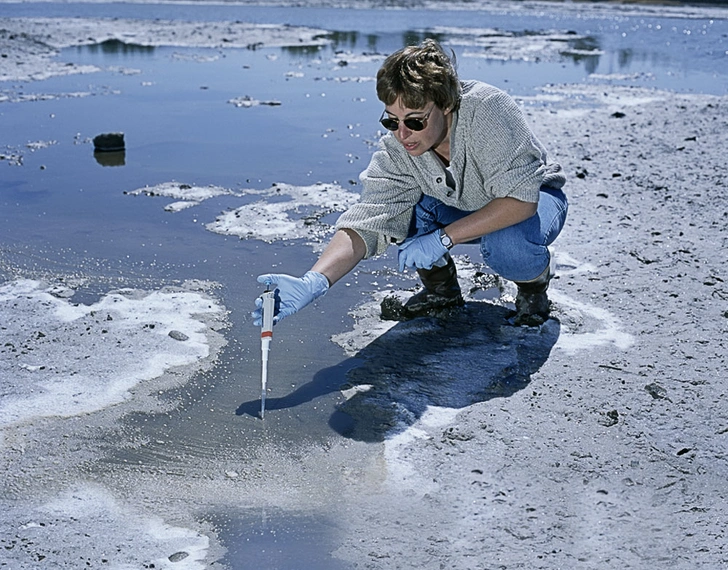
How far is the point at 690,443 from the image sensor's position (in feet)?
10.1

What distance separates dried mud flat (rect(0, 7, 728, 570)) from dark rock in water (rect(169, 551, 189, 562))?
0.36 m

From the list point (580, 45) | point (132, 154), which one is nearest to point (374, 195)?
point (132, 154)

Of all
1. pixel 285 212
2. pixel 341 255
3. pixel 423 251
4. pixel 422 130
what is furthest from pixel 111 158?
pixel 422 130

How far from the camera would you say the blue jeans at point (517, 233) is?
151 inches

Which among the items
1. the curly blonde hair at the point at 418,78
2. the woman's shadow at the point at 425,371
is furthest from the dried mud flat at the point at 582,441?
the curly blonde hair at the point at 418,78

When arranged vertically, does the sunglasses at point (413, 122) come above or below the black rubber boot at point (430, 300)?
above

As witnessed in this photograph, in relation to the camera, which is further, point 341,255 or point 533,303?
point 533,303

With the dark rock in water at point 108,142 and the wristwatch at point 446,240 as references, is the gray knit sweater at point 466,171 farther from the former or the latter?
the dark rock in water at point 108,142

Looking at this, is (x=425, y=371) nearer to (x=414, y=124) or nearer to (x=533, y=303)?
(x=533, y=303)

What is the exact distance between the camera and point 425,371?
3641mm

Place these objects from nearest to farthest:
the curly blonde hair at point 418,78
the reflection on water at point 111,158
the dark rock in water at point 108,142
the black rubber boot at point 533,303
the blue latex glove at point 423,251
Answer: the curly blonde hair at point 418,78, the blue latex glove at point 423,251, the black rubber boot at point 533,303, the reflection on water at point 111,158, the dark rock in water at point 108,142

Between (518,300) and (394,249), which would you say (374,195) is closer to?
(518,300)

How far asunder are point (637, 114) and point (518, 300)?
576 centimetres

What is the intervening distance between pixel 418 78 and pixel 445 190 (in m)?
0.60
